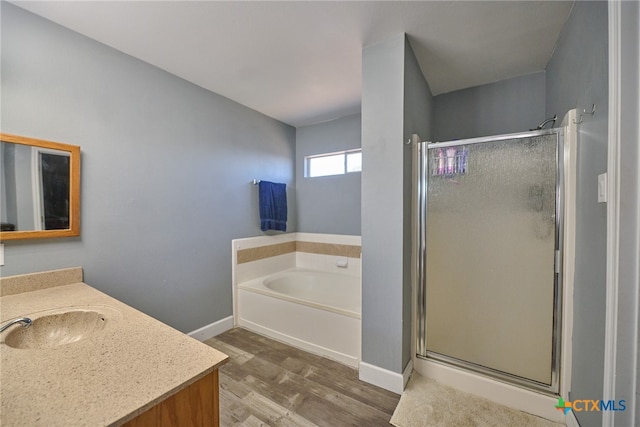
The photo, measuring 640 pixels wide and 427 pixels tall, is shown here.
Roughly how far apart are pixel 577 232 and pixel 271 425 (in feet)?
6.57

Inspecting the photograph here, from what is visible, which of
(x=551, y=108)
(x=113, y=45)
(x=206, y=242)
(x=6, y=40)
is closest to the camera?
(x=6, y=40)

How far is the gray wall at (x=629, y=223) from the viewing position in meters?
0.80

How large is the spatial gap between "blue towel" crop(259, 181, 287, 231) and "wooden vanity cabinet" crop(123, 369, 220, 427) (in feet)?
6.95

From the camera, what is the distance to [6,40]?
4.33 feet

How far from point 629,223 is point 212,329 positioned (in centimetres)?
278

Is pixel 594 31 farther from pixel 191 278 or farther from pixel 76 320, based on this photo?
pixel 191 278

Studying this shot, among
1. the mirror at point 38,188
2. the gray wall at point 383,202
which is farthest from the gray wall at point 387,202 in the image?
the mirror at point 38,188

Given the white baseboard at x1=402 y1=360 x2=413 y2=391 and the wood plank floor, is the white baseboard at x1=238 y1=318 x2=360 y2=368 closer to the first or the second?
the wood plank floor

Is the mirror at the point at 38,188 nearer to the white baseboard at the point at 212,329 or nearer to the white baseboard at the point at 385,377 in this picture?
the white baseboard at the point at 212,329

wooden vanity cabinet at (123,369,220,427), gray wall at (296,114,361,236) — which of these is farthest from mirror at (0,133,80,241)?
gray wall at (296,114,361,236)

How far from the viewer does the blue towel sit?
2.82 metres

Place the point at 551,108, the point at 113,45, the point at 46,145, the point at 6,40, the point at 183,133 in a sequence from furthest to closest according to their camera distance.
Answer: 1. the point at 183,133
2. the point at 551,108
3. the point at 113,45
4. the point at 46,145
5. the point at 6,40

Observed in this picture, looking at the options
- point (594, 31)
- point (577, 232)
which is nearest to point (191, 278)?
point (577, 232)

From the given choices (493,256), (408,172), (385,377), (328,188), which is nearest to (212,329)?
(385,377)
